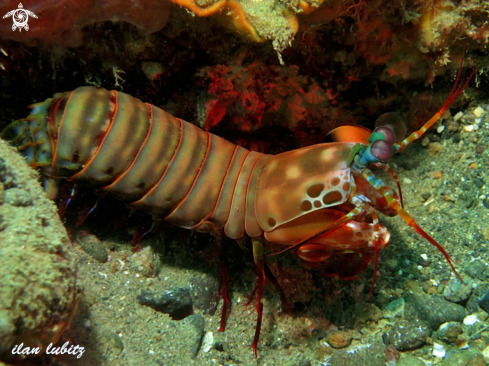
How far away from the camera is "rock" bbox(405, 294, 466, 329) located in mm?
3184

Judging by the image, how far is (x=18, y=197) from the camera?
1789 millimetres

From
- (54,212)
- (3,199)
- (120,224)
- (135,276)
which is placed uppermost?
(3,199)

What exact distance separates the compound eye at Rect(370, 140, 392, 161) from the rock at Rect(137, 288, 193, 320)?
200cm

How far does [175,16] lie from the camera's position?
8.71 ft

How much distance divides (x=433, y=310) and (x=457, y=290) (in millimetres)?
325

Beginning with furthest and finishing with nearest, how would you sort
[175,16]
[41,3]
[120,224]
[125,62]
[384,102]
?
[384,102] < [120,224] < [125,62] < [175,16] < [41,3]

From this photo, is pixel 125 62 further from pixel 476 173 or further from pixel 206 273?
pixel 476 173

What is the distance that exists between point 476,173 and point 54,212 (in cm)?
399

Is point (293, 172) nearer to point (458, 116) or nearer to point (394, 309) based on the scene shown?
point (394, 309)

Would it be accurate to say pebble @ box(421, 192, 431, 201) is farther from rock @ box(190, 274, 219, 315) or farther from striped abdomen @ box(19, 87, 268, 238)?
rock @ box(190, 274, 219, 315)

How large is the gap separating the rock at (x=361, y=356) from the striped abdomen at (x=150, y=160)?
1327mm

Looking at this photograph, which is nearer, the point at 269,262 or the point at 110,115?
the point at 110,115

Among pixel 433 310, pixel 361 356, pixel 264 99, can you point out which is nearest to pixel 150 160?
pixel 264 99

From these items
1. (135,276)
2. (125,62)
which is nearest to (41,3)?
(125,62)
